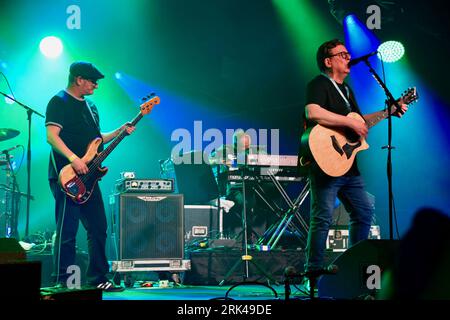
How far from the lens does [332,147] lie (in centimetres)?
473

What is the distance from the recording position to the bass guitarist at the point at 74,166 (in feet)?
17.5

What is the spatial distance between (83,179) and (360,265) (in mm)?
2733

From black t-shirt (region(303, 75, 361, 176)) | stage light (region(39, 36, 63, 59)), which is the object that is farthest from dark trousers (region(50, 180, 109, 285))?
stage light (region(39, 36, 63, 59))

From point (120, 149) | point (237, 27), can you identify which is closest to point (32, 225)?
point (120, 149)

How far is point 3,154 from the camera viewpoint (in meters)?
8.19

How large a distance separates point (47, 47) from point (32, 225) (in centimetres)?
308

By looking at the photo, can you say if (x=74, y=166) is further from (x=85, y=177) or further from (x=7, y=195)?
(x=7, y=195)

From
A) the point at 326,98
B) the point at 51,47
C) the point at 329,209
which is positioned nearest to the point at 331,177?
the point at 329,209

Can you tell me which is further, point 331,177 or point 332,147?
point 332,147

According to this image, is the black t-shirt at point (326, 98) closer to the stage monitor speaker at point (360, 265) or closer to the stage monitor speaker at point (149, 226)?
the stage monitor speaker at point (360, 265)

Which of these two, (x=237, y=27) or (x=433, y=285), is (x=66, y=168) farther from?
(x=237, y=27)

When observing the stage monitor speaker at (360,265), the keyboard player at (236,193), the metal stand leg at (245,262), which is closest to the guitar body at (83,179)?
the metal stand leg at (245,262)

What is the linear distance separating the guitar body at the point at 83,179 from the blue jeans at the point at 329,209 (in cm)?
208

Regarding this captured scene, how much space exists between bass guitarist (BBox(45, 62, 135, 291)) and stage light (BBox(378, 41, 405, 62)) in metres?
4.84
